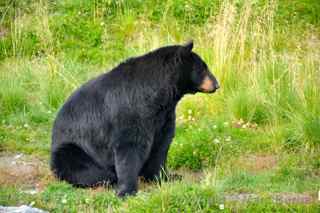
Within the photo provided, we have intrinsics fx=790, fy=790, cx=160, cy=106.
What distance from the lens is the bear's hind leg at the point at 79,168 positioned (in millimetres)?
8594

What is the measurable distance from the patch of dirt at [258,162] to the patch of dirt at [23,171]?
2.33 meters

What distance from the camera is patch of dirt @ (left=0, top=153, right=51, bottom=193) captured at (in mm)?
8906

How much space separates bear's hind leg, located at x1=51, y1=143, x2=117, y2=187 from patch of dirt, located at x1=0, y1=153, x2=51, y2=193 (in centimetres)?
34

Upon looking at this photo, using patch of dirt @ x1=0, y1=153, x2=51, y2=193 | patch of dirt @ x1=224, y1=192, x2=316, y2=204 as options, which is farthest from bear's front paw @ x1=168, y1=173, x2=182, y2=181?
patch of dirt @ x1=0, y1=153, x2=51, y2=193

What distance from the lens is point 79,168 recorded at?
8641 mm

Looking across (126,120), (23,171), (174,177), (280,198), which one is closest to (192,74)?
(126,120)

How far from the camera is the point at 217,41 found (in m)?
11.7

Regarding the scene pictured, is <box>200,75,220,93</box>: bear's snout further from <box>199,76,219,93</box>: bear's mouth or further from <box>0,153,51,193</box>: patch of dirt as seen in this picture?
<box>0,153,51,193</box>: patch of dirt

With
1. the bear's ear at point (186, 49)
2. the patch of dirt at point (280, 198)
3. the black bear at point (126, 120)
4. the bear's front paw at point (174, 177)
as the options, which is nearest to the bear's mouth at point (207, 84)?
the black bear at point (126, 120)

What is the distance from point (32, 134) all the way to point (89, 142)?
2.57m

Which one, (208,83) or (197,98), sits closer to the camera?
(208,83)

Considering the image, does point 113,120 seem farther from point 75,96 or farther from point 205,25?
point 205,25

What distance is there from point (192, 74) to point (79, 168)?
1.61 meters

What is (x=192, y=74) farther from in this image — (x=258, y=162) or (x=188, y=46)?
(x=258, y=162)
